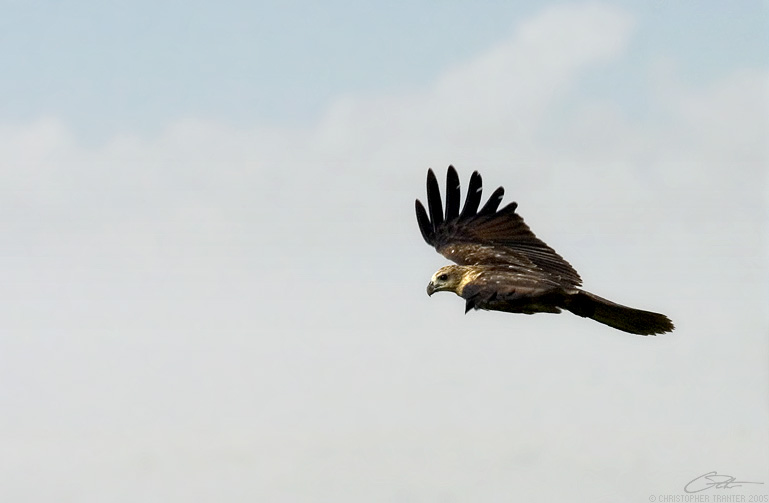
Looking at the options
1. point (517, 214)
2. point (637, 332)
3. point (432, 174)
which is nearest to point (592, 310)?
point (637, 332)

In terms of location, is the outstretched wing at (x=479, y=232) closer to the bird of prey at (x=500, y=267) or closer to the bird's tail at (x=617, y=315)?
the bird of prey at (x=500, y=267)

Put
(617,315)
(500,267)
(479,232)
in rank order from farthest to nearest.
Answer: (479,232), (500,267), (617,315)

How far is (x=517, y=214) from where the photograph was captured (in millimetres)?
20156

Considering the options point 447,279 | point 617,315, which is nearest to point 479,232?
point 447,279

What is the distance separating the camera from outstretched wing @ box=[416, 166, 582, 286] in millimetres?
19250

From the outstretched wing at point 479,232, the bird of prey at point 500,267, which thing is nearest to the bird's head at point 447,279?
the bird of prey at point 500,267

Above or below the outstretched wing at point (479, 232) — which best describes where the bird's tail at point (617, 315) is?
below

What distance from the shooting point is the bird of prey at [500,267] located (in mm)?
16859

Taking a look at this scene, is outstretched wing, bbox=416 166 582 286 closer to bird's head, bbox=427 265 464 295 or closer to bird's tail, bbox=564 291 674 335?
bird's head, bbox=427 265 464 295

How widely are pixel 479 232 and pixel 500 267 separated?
1484 mm

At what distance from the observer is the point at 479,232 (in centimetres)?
2027

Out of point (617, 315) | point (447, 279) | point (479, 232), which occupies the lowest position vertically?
point (617, 315)

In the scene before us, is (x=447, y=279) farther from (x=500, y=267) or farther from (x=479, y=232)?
(x=479, y=232)

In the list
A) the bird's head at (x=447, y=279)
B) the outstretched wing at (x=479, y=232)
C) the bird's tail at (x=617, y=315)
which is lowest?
the bird's tail at (x=617, y=315)
